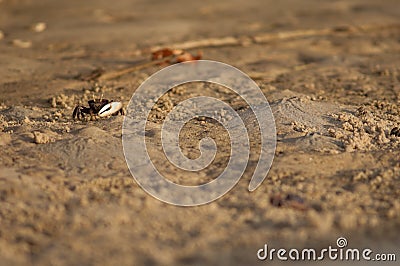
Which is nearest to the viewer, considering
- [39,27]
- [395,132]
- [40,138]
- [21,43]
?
[40,138]

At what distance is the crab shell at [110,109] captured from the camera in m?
3.85

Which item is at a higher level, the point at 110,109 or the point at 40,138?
the point at 110,109

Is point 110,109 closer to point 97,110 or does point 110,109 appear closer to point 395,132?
point 97,110

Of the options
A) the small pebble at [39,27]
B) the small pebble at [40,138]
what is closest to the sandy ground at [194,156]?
the small pebble at [40,138]

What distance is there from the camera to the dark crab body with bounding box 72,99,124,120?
12.7 ft

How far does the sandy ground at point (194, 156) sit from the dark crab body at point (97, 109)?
0.10m

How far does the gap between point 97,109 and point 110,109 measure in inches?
3.5

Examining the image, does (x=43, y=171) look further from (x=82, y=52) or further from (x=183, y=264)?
(x=82, y=52)

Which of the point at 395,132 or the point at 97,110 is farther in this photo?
the point at 97,110

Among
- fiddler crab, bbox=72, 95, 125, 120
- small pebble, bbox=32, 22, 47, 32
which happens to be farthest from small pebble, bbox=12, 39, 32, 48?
fiddler crab, bbox=72, 95, 125, 120

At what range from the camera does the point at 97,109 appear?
12.7 ft

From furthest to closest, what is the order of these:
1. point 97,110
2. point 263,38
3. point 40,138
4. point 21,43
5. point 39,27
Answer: point 39,27 → point 263,38 → point 21,43 → point 97,110 → point 40,138

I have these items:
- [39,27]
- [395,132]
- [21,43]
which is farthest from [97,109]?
[39,27]

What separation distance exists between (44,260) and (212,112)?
190cm
